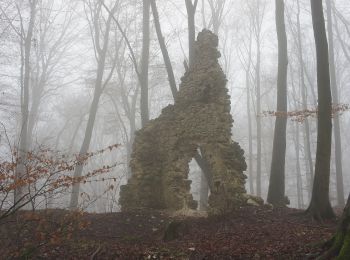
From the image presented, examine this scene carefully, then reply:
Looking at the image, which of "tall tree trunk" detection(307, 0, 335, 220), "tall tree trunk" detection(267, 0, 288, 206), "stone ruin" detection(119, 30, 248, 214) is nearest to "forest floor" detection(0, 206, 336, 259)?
"tall tree trunk" detection(307, 0, 335, 220)

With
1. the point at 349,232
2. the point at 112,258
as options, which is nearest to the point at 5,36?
the point at 112,258

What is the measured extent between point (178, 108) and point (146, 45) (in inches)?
205

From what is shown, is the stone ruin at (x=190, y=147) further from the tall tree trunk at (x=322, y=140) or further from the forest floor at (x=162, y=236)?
the tall tree trunk at (x=322, y=140)

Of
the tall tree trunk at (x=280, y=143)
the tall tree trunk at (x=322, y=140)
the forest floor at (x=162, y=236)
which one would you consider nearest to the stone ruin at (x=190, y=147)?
the forest floor at (x=162, y=236)

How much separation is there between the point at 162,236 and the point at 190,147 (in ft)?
12.1

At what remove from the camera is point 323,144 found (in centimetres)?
833

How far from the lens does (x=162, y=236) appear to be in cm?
809

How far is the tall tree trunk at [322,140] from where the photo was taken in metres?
8.22

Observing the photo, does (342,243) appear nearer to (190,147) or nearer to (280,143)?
(190,147)

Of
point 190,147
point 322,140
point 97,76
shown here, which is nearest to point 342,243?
point 322,140

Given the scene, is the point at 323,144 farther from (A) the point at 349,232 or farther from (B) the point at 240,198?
(A) the point at 349,232

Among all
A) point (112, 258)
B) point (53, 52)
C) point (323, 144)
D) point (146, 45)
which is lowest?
point (112, 258)

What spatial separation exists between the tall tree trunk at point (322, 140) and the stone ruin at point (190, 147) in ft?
7.52

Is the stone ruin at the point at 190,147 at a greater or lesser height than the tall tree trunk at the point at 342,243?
greater
